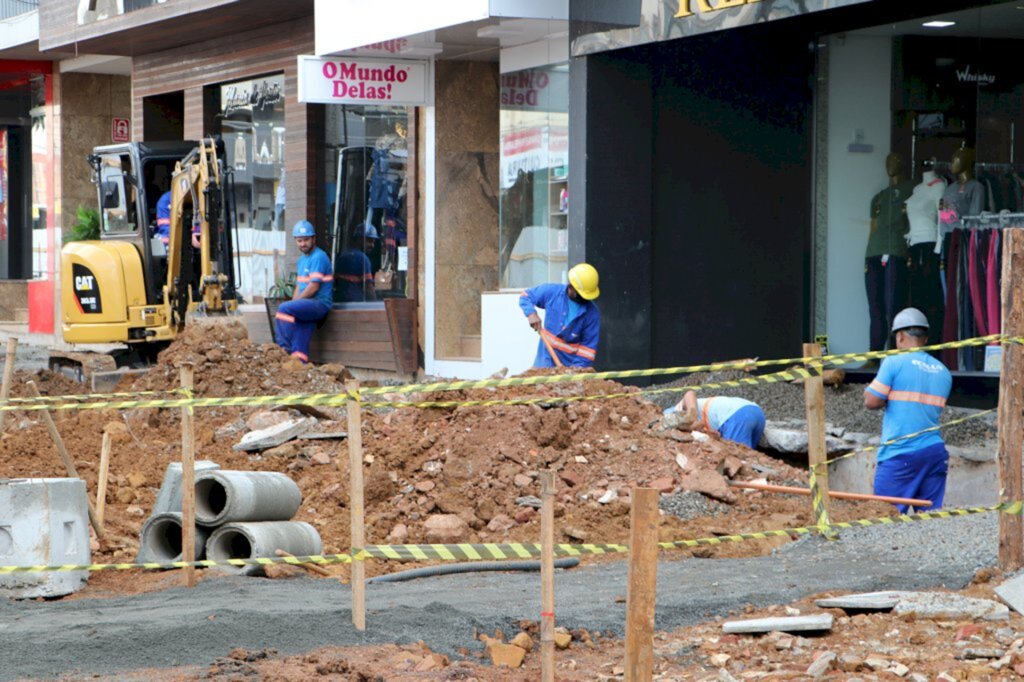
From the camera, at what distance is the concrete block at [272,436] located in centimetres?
1357

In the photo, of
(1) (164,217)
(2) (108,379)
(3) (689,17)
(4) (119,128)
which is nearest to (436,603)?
(3) (689,17)

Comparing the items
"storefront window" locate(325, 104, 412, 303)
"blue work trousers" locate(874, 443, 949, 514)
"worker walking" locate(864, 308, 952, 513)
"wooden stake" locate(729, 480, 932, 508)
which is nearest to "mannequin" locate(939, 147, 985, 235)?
"worker walking" locate(864, 308, 952, 513)

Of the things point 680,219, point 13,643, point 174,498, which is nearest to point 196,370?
point 680,219

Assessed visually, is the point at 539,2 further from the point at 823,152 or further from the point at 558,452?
the point at 558,452

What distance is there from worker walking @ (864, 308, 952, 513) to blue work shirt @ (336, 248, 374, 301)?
11540 millimetres

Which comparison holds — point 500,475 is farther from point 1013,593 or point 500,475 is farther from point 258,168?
point 258,168

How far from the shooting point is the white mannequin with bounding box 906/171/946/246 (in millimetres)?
15492

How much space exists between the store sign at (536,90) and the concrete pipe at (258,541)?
28.3 ft

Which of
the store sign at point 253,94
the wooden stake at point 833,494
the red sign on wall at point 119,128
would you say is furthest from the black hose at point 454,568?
the red sign on wall at point 119,128

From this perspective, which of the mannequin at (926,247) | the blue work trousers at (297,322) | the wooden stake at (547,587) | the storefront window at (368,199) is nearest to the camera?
the wooden stake at (547,587)

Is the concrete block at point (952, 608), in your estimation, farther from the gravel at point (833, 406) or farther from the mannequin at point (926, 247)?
the mannequin at point (926, 247)

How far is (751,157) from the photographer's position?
1641cm

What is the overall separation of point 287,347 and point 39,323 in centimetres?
1155

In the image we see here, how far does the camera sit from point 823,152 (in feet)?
54.7
